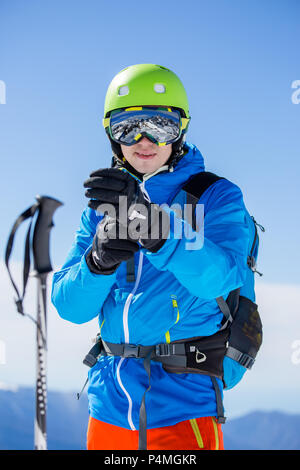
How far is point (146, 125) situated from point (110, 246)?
113 centimetres

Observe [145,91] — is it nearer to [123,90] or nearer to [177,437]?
[123,90]

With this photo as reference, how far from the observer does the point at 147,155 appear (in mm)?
3383

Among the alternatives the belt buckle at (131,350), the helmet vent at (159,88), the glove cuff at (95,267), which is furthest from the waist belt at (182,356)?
the helmet vent at (159,88)

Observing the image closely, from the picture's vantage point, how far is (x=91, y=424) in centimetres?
321

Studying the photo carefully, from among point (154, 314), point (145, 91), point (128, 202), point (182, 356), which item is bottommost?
point (182, 356)

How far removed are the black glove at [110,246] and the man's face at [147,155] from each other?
2.75ft

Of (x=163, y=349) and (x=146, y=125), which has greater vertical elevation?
(x=146, y=125)

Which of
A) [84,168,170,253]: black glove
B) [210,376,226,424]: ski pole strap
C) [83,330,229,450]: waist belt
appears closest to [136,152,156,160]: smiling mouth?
[84,168,170,253]: black glove

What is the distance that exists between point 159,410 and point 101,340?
0.62 metres

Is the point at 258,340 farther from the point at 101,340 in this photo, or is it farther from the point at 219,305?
the point at 101,340

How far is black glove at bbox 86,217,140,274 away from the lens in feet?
8.33

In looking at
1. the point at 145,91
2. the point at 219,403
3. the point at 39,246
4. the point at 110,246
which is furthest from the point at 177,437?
the point at 145,91
